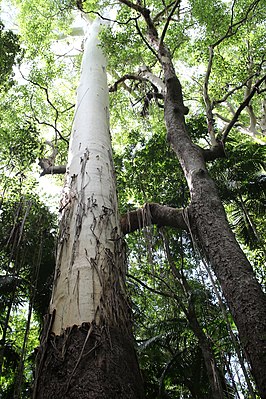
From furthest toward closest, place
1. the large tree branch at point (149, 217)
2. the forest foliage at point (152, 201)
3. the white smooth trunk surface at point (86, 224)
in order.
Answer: the forest foliage at point (152, 201) < the large tree branch at point (149, 217) < the white smooth trunk surface at point (86, 224)

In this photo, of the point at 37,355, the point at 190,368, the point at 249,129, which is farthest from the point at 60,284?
the point at 249,129

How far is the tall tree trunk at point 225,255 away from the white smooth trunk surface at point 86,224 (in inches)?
31.0

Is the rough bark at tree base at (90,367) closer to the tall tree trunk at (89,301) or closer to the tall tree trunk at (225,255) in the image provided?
the tall tree trunk at (89,301)

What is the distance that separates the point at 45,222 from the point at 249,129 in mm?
7644

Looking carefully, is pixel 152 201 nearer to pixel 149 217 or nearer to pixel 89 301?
pixel 149 217

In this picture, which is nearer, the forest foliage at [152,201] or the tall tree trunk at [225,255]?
the tall tree trunk at [225,255]

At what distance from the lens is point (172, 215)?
12.4ft

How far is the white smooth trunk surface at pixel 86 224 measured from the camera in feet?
7.50

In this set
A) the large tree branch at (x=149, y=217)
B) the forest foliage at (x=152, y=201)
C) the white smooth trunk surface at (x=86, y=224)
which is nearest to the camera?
the white smooth trunk surface at (x=86, y=224)

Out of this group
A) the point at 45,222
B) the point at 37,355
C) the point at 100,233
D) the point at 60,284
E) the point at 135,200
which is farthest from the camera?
the point at 135,200

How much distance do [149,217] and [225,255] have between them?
47.2 inches

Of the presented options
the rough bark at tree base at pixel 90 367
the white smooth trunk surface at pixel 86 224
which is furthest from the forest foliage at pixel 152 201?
the rough bark at tree base at pixel 90 367

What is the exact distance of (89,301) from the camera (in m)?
2.26

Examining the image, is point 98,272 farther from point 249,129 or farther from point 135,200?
point 249,129
